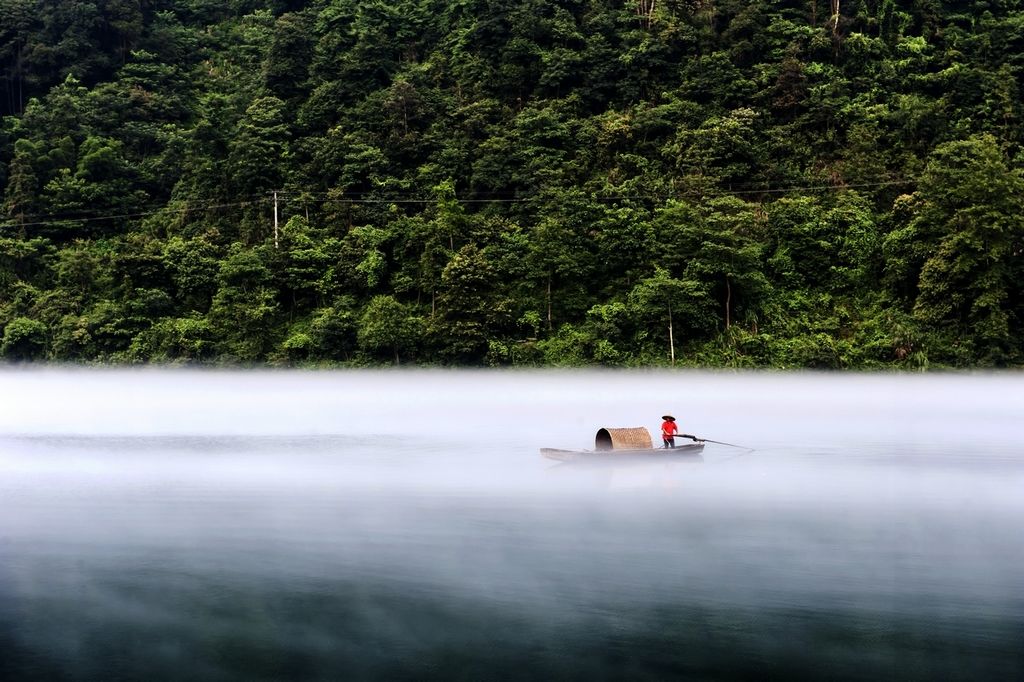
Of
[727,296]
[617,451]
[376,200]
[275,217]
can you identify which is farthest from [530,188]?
[617,451]

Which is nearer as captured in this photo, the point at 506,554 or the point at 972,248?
the point at 506,554

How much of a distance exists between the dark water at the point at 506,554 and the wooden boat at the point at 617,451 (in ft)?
0.93

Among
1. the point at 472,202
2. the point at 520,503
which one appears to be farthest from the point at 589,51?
the point at 520,503

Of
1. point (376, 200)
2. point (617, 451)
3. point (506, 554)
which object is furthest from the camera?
point (376, 200)

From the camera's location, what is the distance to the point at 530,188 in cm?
3691

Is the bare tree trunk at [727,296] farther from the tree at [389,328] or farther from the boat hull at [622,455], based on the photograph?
the boat hull at [622,455]

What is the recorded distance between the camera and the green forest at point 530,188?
104 ft

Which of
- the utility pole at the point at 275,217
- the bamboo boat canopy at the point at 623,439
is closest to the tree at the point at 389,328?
the utility pole at the point at 275,217

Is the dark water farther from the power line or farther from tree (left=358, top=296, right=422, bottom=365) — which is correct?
the power line

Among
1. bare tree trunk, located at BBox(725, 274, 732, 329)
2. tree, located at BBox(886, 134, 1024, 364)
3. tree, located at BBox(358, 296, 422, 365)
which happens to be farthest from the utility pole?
tree, located at BBox(886, 134, 1024, 364)

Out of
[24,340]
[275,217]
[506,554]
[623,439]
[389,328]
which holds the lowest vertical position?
[506,554]

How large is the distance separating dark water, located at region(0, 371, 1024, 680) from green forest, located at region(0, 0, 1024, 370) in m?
8.46

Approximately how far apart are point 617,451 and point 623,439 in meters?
0.25

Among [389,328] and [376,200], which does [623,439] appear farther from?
[376,200]
